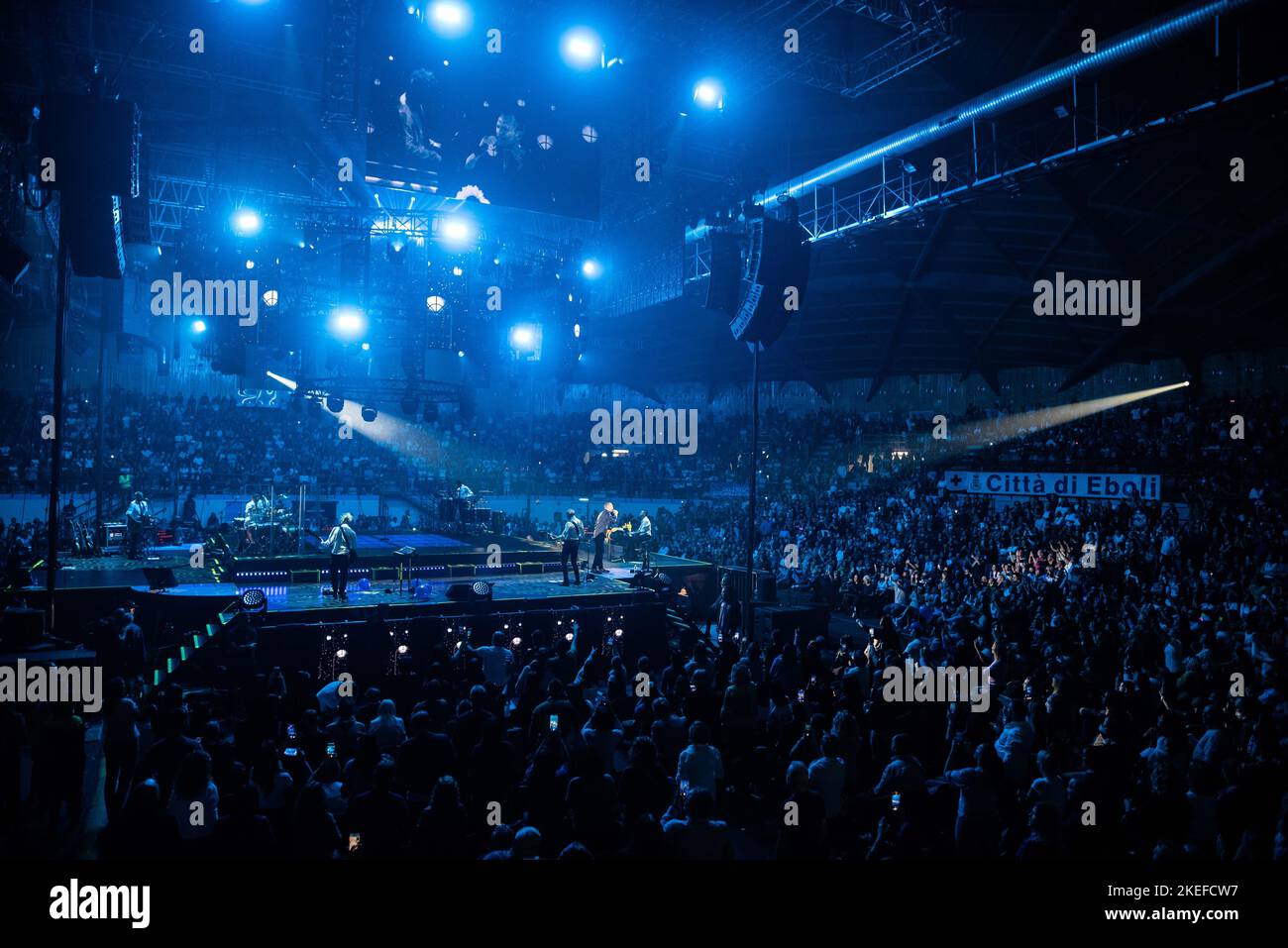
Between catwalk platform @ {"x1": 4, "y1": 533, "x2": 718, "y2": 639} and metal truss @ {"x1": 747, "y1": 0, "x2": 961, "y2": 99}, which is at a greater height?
metal truss @ {"x1": 747, "y1": 0, "x2": 961, "y2": 99}

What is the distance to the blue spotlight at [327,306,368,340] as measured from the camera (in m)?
20.9

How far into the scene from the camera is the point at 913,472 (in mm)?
23953

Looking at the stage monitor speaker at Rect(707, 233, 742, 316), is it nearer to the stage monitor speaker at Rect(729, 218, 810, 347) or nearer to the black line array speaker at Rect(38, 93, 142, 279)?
the stage monitor speaker at Rect(729, 218, 810, 347)

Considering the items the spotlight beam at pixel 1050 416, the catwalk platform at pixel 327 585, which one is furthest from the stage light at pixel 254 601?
the spotlight beam at pixel 1050 416

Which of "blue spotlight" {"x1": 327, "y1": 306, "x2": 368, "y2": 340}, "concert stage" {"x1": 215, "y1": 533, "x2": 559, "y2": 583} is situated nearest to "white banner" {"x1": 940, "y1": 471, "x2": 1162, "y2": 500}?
"concert stage" {"x1": 215, "y1": 533, "x2": 559, "y2": 583}

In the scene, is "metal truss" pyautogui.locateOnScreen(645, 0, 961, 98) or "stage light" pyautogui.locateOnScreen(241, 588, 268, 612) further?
"metal truss" pyautogui.locateOnScreen(645, 0, 961, 98)

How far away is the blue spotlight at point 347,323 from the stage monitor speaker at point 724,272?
12876 mm

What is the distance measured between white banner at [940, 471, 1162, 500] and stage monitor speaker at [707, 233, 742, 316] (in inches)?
432

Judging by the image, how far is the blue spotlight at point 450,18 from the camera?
12.0m

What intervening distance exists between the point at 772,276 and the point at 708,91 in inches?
273
